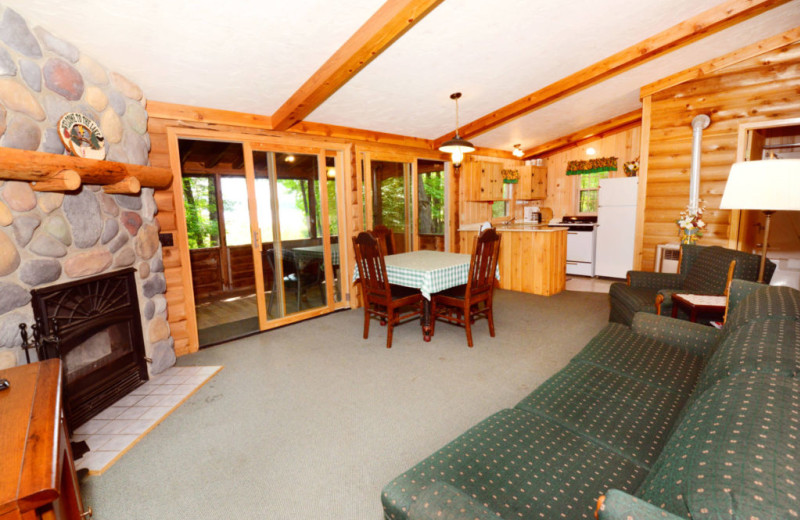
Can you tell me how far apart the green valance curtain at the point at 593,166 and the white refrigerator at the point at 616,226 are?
31.1 inches

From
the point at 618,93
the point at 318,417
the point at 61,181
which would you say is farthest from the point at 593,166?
the point at 61,181

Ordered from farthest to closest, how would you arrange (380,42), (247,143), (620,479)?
(247,143), (380,42), (620,479)

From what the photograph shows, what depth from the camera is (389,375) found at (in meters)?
2.84

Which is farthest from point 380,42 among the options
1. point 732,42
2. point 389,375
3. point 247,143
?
point 732,42

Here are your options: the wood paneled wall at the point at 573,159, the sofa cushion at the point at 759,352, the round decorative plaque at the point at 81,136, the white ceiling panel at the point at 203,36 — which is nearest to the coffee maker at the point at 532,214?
the wood paneled wall at the point at 573,159

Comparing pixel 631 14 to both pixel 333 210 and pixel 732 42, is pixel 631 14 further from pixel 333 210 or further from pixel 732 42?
pixel 333 210

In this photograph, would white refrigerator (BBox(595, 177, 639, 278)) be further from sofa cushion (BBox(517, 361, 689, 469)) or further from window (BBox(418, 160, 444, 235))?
sofa cushion (BBox(517, 361, 689, 469))

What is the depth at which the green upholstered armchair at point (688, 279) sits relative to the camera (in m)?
2.63

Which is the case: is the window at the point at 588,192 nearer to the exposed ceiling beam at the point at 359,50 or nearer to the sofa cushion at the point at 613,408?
the exposed ceiling beam at the point at 359,50

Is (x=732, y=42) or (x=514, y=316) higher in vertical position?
(x=732, y=42)

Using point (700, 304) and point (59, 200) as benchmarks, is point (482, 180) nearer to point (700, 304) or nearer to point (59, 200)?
point (700, 304)

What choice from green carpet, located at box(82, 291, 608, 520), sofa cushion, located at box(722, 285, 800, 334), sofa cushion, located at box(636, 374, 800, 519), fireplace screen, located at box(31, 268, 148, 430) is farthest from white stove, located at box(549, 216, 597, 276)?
fireplace screen, located at box(31, 268, 148, 430)

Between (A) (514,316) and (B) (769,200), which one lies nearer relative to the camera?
(B) (769,200)

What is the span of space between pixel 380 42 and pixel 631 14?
216 centimetres
